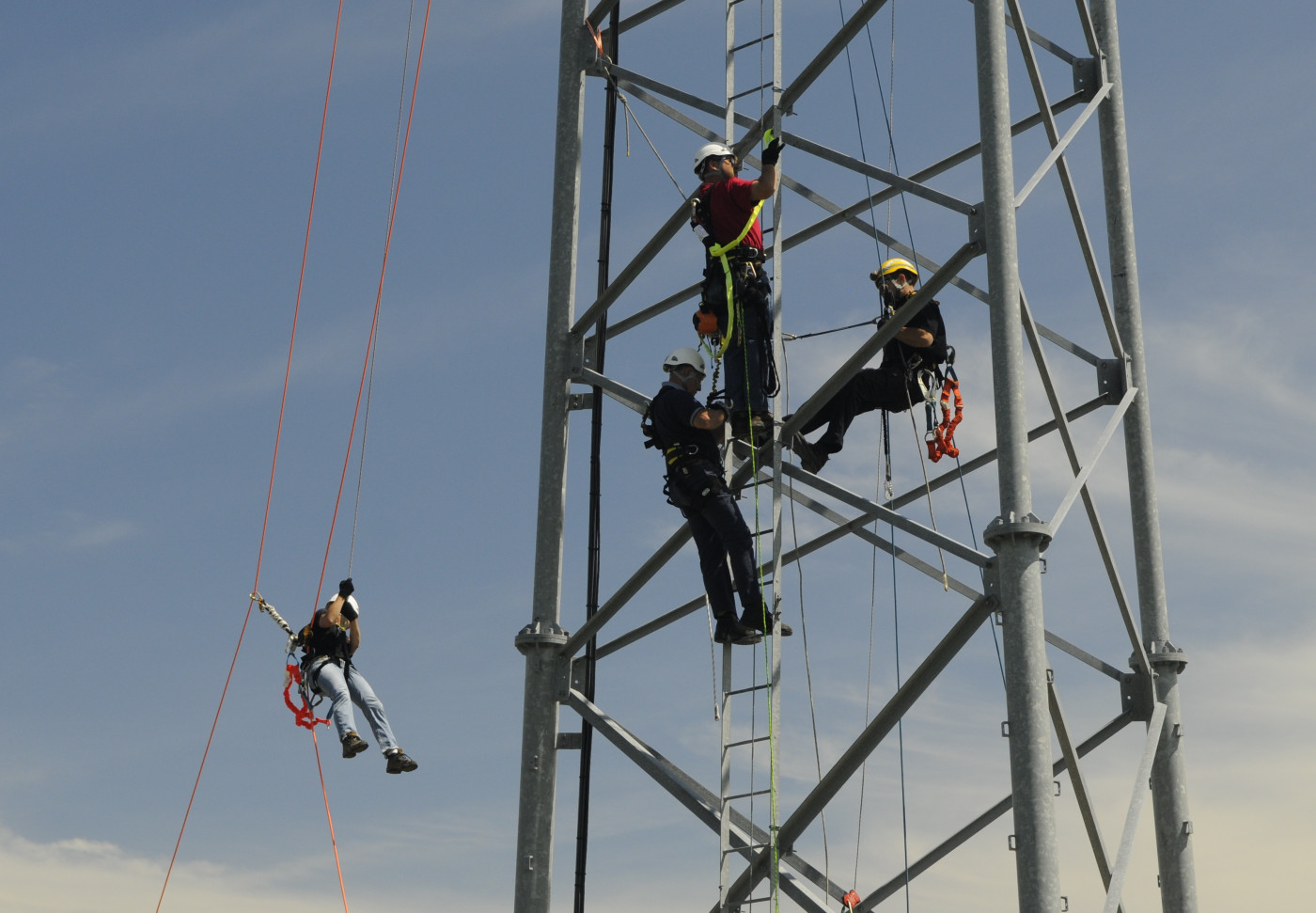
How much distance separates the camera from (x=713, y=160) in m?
11.7

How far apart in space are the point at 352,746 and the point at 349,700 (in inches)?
21.3

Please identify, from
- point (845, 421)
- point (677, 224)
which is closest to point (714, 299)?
point (677, 224)

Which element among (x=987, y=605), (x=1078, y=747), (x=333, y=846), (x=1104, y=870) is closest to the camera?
(x=987, y=605)

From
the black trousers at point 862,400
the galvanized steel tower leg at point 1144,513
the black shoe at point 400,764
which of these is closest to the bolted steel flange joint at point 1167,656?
the galvanized steel tower leg at point 1144,513

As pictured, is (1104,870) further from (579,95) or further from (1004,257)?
(579,95)

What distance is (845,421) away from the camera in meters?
12.3

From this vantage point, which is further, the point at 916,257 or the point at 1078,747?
the point at 916,257

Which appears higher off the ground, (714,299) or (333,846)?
(714,299)

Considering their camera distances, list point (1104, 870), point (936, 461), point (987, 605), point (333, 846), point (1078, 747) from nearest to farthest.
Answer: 1. point (987, 605)
2. point (1104, 870)
3. point (1078, 747)
4. point (936, 461)
5. point (333, 846)

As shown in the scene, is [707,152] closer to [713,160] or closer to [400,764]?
[713,160]

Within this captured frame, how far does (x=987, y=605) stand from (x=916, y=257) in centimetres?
394

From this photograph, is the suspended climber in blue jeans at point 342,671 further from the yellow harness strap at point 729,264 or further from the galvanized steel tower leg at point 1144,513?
the galvanized steel tower leg at point 1144,513

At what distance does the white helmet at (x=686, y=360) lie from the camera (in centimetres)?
1175

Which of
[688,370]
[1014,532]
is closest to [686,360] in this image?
[688,370]
